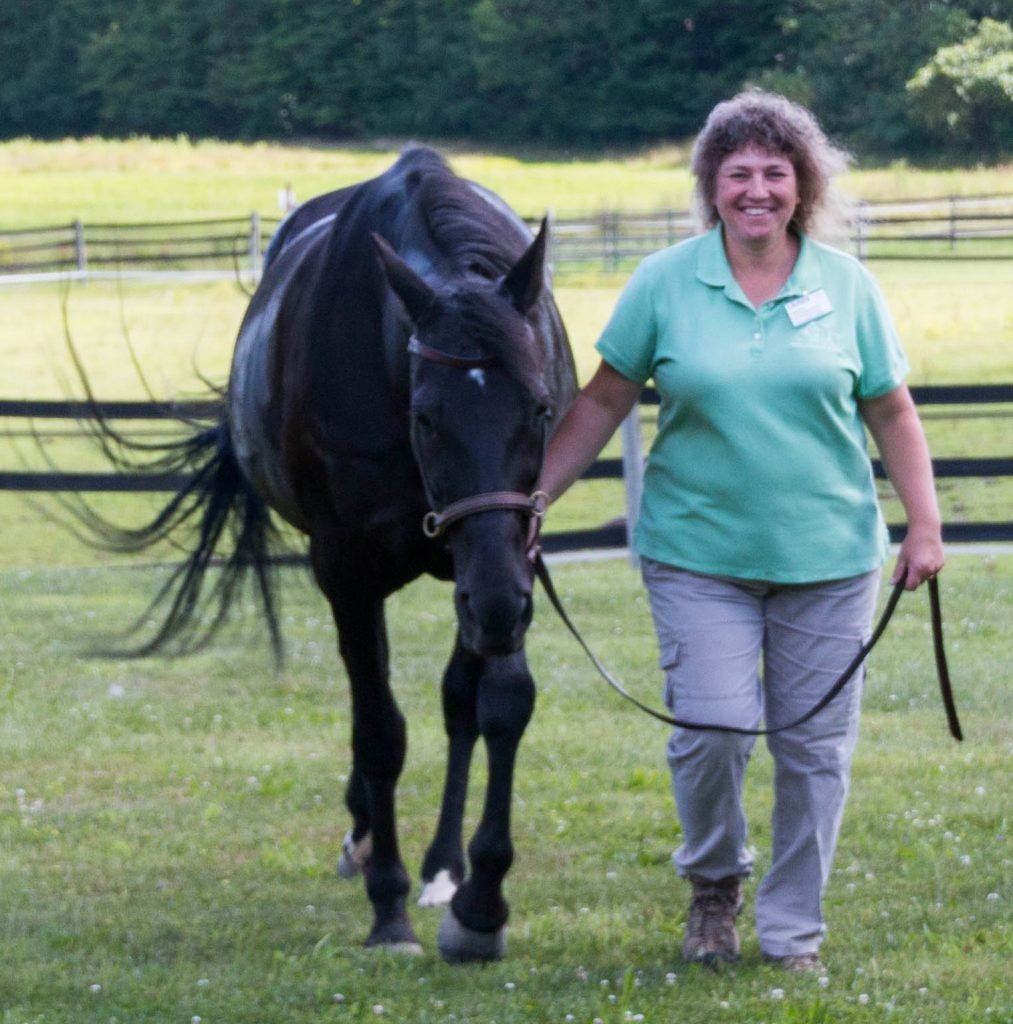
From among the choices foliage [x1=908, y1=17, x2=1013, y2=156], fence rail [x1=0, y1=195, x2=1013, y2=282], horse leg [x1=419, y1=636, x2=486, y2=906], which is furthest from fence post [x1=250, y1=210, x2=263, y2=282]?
horse leg [x1=419, y1=636, x2=486, y2=906]

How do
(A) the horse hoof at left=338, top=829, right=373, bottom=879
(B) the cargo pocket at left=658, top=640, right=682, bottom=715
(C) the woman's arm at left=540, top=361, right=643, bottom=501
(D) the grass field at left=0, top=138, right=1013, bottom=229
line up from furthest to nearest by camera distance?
(D) the grass field at left=0, top=138, right=1013, bottom=229 < (A) the horse hoof at left=338, top=829, right=373, bottom=879 < (C) the woman's arm at left=540, top=361, right=643, bottom=501 < (B) the cargo pocket at left=658, top=640, right=682, bottom=715

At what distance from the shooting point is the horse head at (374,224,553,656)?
11.6 ft

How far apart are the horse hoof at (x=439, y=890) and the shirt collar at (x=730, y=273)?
185 cm

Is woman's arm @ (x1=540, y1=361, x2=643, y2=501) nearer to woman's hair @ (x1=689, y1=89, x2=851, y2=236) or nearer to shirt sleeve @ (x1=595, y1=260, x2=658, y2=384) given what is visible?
shirt sleeve @ (x1=595, y1=260, x2=658, y2=384)

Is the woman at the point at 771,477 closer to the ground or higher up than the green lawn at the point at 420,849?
higher up

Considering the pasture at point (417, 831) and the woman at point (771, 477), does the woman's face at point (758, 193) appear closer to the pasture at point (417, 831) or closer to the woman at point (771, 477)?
the woman at point (771, 477)

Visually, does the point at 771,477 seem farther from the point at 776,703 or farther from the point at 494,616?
the point at 494,616

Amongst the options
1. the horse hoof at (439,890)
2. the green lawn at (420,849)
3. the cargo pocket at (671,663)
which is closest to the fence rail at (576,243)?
the green lawn at (420,849)

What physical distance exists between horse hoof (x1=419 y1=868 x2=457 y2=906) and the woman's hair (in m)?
1.98

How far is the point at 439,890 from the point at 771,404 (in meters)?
1.74

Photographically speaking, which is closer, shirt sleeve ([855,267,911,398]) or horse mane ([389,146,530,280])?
shirt sleeve ([855,267,911,398])

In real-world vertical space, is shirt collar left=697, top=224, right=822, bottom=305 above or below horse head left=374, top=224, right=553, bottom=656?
above

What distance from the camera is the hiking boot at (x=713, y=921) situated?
4137mm

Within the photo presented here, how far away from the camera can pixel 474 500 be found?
141 inches
